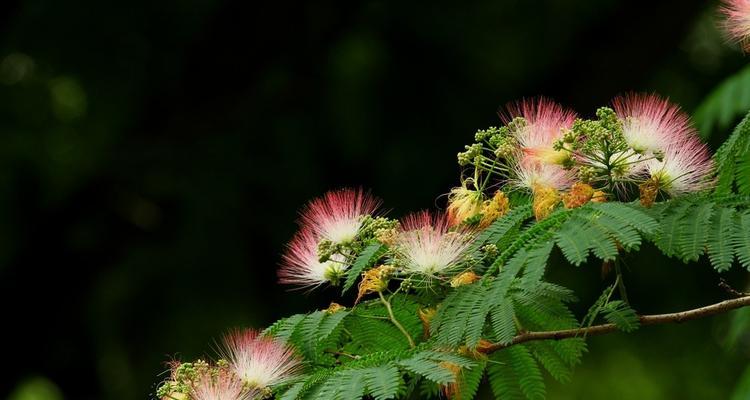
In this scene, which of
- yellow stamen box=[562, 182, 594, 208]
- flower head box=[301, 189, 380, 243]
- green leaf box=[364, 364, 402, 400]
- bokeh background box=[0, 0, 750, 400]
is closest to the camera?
green leaf box=[364, 364, 402, 400]

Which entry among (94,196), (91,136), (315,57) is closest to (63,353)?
(94,196)

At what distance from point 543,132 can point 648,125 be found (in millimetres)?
166

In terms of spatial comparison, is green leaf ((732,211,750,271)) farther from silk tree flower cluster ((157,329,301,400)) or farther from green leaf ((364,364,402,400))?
silk tree flower cluster ((157,329,301,400))

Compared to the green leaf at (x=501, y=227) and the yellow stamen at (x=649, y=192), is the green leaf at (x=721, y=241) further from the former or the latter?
the green leaf at (x=501, y=227)

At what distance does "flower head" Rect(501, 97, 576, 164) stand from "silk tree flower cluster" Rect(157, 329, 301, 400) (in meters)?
0.51

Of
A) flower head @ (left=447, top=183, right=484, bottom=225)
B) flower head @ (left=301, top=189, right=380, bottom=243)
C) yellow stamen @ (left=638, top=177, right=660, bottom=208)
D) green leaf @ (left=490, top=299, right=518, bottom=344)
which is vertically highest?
flower head @ (left=301, top=189, right=380, bottom=243)

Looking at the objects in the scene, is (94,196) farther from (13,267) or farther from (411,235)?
(411,235)

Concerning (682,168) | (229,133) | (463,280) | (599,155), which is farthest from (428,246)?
(229,133)

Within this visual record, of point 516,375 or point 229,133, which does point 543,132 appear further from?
point 229,133

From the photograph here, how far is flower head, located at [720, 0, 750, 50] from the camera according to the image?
7.11ft

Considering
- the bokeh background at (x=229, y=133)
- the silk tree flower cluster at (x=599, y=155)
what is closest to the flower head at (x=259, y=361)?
the silk tree flower cluster at (x=599, y=155)

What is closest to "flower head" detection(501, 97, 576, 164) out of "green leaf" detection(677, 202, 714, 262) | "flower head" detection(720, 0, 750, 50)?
"green leaf" detection(677, 202, 714, 262)

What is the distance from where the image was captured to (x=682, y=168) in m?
2.06

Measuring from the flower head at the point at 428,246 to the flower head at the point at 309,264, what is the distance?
149 mm
